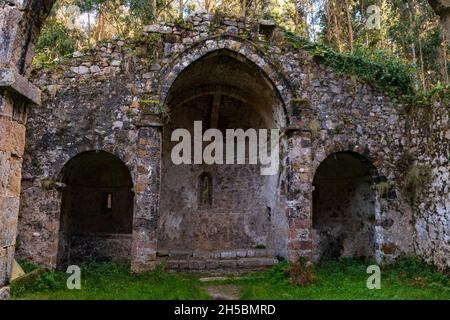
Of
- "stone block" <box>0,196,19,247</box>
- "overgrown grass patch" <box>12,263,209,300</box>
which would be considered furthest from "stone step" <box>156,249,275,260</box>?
"stone block" <box>0,196,19,247</box>

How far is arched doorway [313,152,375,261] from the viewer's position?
32.4 feet

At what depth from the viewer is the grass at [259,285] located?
6457 millimetres

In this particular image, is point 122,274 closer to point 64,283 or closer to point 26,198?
point 64,283

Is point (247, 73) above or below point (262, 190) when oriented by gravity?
above

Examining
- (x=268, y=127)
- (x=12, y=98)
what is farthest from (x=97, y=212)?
(x=12, y=98)

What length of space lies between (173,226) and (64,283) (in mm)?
4873

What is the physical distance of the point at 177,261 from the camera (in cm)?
963

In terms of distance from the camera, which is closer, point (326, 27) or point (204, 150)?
point (204, 150)

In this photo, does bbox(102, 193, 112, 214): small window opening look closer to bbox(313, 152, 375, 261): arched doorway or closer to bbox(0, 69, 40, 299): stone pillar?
bbox(313, 152, 375, 261): arched doorway

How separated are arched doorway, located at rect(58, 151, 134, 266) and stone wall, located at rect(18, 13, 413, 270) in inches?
62.2

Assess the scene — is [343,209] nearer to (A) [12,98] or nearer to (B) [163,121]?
(B) [163,121]

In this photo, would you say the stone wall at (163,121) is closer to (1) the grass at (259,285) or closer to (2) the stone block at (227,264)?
(1) the grass at (259,285)

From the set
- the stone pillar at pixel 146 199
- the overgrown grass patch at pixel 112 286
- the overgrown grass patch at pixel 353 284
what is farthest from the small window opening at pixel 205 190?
the stone pillar at pixel 146 199

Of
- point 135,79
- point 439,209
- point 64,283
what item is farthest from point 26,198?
point 439,209
